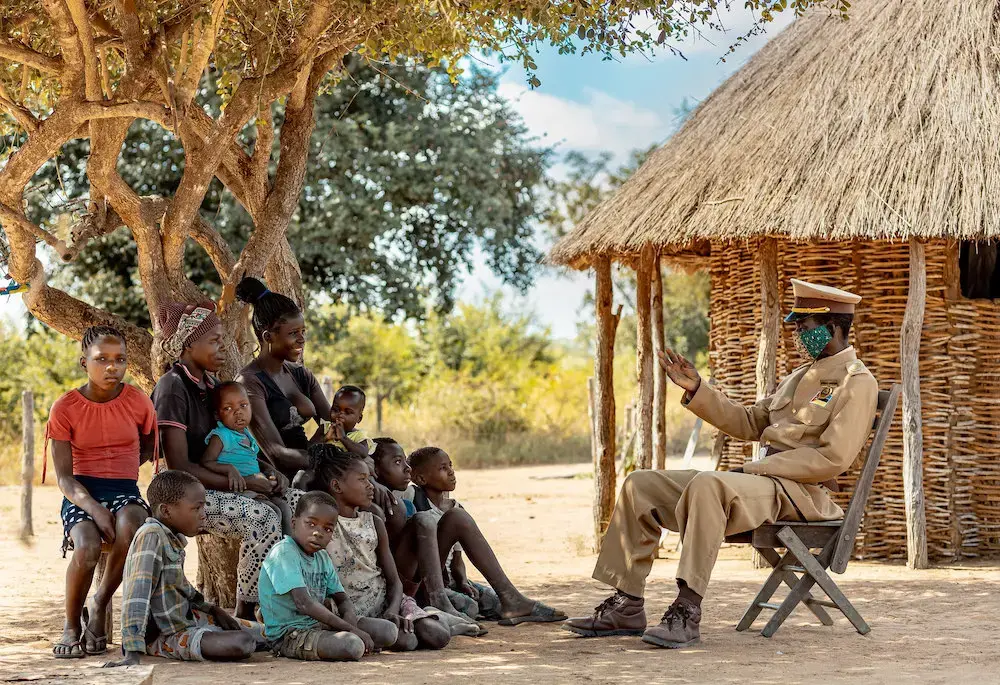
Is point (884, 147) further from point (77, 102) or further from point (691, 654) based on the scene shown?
point (77, 102)

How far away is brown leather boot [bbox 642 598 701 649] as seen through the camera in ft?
17.3

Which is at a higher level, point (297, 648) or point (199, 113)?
point (199, 113)

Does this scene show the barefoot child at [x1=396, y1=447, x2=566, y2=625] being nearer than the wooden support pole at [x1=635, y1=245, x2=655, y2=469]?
Yes

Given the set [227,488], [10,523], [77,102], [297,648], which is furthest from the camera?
[10,523]

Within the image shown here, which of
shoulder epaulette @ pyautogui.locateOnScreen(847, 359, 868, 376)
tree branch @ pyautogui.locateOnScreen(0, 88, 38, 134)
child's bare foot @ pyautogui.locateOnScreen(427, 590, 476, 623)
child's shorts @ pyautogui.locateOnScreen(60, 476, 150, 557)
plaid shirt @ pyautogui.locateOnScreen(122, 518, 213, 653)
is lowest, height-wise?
child's bare foot @ pyautogui.locateOnScreen(427, 590, 476, 623)

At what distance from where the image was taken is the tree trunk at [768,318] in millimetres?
8891

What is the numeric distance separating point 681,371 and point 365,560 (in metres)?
1.78

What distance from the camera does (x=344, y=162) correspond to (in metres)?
14.6

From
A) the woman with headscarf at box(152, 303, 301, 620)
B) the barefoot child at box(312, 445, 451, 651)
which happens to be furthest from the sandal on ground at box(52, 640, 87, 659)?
the barefoot child at box(312, 445, 451, 651)

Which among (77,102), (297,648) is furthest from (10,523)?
(297,648)

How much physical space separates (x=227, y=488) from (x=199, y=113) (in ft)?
8.96

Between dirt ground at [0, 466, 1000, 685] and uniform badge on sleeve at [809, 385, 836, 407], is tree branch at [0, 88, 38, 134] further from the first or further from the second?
uniform badge on sleeve at [809, 385, 836, 407]

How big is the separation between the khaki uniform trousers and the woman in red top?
86.8 inches

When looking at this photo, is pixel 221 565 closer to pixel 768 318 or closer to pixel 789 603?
pixel 789 603
